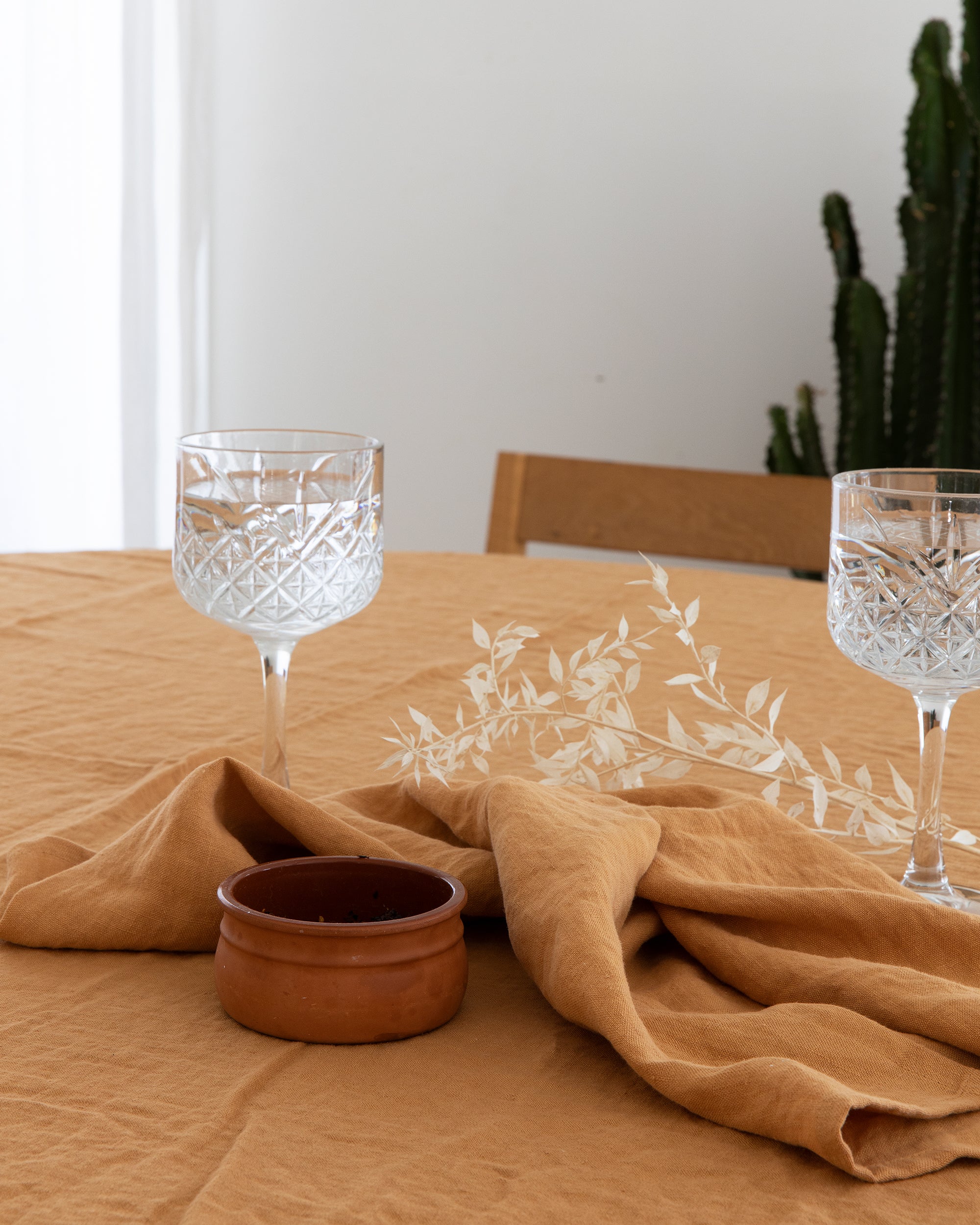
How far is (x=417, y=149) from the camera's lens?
323cm

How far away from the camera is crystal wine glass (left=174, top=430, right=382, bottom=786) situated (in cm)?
63

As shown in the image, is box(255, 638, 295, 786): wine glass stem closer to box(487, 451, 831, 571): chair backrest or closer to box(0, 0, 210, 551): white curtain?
box(487, 451, 831, 571): chair backrest

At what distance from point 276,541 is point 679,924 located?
10.3 inches

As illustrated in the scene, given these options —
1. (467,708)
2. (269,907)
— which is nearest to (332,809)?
(269,907)

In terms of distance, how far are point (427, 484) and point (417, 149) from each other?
0.82 meters

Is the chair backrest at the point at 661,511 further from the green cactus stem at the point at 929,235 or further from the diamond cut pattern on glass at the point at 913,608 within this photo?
the green cactus stem at the point at 929,235

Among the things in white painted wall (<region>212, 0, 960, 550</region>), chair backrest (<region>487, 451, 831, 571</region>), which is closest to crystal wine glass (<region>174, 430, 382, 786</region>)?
chair backrest (<region>487, 451, 831, 571</region>)

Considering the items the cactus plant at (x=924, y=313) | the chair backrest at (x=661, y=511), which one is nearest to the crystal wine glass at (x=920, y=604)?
the chair backrest at (x=661, y=511)

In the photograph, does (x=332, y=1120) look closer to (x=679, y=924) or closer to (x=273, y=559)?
(x=679, y=924)

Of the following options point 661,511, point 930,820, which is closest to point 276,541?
point 930,820

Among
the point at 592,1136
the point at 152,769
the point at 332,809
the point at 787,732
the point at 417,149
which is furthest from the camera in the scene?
the point at 417,149

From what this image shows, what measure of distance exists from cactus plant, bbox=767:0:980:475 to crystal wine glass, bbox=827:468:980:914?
7.00ft

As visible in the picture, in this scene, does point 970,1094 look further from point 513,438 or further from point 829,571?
point 513,438

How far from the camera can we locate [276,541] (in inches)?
24.8
